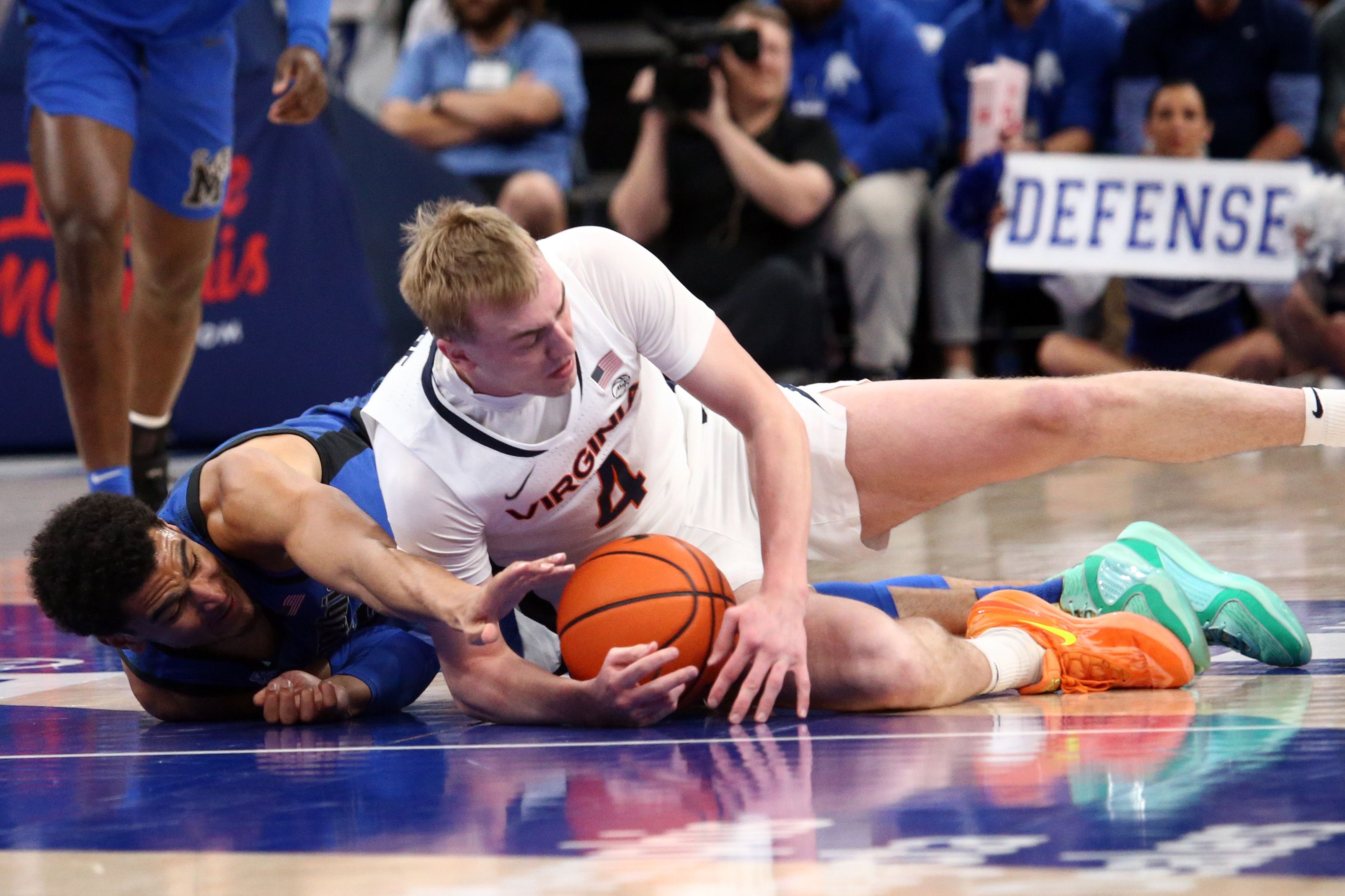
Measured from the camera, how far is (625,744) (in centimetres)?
256

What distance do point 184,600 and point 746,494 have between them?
3.52 feet

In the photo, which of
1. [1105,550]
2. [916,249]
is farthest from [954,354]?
[1105,550]

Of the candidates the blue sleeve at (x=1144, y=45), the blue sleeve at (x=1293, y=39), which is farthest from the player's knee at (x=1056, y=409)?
the blue sleeve at (x=1293, y=39)

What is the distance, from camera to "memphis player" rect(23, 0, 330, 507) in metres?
4.41

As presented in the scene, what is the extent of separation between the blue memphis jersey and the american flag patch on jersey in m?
0.57

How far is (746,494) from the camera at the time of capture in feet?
10.0

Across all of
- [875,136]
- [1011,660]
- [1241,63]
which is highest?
[1241,63]

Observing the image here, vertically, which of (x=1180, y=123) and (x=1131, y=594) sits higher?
(x=1180, y=123)

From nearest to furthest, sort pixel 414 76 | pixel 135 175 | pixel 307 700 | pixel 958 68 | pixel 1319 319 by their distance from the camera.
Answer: pixel 307 700, pixel 135 175, pixel 1319 319, pixel 958 68, pixel 414 76

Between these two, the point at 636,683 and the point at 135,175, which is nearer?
the point at 636,683

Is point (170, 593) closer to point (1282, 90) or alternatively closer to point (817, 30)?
point (817, 30)

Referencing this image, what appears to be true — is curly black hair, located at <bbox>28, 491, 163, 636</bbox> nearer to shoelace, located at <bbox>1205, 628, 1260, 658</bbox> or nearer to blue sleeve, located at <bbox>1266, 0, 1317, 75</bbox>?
shoelace, located at <bbox>1205, 628, 1260, 658</bbox>

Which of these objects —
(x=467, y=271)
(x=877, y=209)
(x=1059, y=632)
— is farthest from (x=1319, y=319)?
(x=467, y=271)

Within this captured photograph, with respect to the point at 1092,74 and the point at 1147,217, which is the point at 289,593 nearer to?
the point at 1147,217
